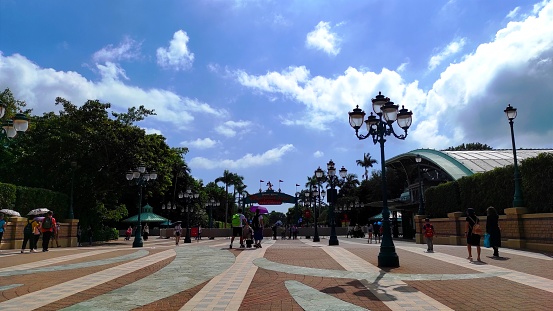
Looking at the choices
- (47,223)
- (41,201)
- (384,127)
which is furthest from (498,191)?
(41,201)

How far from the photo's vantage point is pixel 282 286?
25.3 ft

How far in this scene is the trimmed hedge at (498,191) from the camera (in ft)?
56.6

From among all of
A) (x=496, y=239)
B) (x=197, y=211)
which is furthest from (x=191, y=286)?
(x=197, y=211)

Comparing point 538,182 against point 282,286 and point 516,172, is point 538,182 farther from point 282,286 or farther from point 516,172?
point 282,286

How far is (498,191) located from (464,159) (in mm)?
23540

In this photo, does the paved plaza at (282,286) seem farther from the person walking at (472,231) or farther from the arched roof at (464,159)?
the arched roof at (464,159)

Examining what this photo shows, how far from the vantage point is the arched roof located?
1570 inches

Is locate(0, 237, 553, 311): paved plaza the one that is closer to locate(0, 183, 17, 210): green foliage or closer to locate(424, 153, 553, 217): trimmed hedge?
locate(424, 153, 553, 217): trimmed hedge

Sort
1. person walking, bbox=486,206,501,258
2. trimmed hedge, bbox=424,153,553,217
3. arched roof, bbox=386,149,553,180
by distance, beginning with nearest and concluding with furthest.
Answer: person walking, bbox=486,206,501,258
trimmed hedge, bbox=424,153,553,217
arched roof, bbox=386,149,553,180

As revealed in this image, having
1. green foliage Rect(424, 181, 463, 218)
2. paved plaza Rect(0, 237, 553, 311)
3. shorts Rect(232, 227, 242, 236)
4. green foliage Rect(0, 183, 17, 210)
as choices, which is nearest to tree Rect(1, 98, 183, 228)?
green foliage Rect(0, 183, 17, 210)

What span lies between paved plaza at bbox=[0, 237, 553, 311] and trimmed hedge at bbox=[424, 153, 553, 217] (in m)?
7.16

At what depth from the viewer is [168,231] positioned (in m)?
48.8

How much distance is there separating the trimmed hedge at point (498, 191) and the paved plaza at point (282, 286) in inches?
282

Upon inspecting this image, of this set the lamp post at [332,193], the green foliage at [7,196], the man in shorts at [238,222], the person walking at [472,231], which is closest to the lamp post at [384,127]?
the person walking at [472,231]
